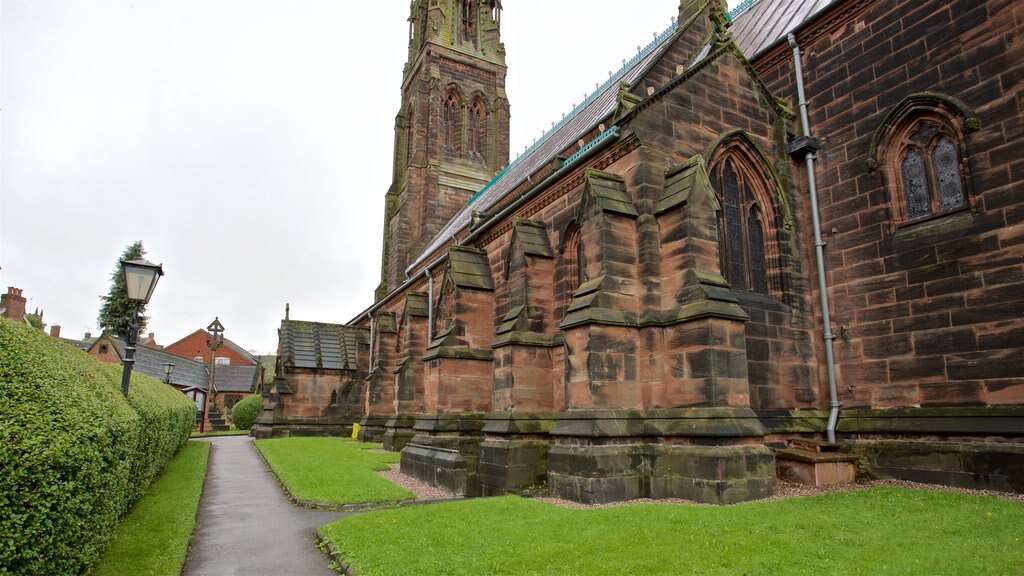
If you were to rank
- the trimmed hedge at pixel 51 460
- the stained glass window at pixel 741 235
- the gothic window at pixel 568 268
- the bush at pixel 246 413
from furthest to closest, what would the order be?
the bush at pixel 246 413
the gothic window at pixel 568 268
the stained glass window at pixel 741 235
the trimmed hedge at pixel 51 460

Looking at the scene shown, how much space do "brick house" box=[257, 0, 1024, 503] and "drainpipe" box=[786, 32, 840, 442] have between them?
5 centimetres

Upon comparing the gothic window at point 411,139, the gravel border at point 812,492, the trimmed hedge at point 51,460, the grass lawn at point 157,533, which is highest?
the gothic window at point 411,139

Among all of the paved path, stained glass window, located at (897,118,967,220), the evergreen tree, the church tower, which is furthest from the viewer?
the evergreen tree

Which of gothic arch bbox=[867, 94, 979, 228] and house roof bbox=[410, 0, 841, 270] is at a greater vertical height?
house roof bbox=[410, 0, 841, 270]

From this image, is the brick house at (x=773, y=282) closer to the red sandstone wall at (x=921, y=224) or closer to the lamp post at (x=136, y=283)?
the red sandstone wall at (x=921, y=224)

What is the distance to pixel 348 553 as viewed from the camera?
6.72m

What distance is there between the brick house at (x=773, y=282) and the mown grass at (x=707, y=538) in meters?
1.24

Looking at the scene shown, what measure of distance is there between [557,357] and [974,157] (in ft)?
26.0

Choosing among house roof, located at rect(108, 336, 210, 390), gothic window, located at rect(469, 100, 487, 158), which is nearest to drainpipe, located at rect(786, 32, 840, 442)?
gothic window, located at rect(469, 100, 487, 158)

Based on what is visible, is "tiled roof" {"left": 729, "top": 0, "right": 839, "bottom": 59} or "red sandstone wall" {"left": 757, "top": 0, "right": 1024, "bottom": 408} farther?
"tiled roof" {"left": 729, "top": 0, "right": 839, "bottom": 59}

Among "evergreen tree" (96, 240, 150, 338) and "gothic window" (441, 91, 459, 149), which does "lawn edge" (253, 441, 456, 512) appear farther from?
"evergreen tree" (96, 240, 150, 338)

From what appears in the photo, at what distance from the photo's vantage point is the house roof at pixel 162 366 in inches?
1655

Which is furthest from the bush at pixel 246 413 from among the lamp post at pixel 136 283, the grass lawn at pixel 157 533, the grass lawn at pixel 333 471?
the lamp post at pixel 136 283

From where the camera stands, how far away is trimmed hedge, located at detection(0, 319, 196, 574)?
3959 millimetres
